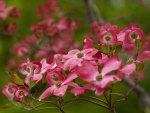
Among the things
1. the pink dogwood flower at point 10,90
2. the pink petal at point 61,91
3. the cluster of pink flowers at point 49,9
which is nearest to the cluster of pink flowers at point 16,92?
the pink dogwood flower at point 10,90

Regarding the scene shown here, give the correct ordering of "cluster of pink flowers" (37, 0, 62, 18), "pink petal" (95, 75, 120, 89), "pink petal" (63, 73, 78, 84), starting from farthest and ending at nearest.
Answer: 1. "cluster of pink flowers" (37, 0, 62, 18)
2. "pink petal" (63, 73, 78, 84)
3. "pink petal" (95, 75, 120, 89)

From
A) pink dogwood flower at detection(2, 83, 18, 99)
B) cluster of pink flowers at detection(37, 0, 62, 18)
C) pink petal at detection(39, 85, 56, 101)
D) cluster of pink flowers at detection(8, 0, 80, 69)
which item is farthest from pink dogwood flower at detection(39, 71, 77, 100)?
cluster of pink flowers at detection(37, 0, 62, 18)

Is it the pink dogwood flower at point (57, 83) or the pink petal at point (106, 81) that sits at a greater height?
the pink petal at point (106, 81)

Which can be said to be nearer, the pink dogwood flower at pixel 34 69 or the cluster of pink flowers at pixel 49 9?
the pink dogwood flower at pixel 34 69

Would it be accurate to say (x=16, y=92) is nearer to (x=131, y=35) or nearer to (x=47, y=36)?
(x=131, y=35)

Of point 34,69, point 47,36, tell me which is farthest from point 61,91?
point 47,36

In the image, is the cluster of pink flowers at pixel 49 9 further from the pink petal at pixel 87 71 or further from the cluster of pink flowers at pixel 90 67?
the pink petal at pixel 87 71

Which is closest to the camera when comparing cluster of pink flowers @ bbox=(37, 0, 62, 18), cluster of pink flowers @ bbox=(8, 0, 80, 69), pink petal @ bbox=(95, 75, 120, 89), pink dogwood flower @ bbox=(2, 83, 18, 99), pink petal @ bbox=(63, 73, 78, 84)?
pink petal @ bbox=(95, 75, 120, 89)

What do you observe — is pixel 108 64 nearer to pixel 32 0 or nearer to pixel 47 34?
pixel 47 34

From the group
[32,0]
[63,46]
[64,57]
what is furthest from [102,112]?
[64,57]

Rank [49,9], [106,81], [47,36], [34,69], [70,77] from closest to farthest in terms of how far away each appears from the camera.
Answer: [106,81]
[70,77]
[34,69]
[47,36]
[49,9]

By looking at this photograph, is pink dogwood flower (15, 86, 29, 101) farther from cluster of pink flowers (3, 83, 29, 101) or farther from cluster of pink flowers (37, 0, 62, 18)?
cluster of pink flowers (37, 0, 62, 18)

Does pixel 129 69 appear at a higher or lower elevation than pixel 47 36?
higher
